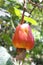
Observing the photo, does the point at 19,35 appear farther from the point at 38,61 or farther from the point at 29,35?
the point at 38,61

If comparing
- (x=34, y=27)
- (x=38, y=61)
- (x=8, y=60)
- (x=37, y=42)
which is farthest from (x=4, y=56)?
(x=38, y=61)

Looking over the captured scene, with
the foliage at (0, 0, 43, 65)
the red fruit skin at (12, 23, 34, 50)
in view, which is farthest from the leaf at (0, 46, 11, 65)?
the foliage at (0, 0, 43, 65)

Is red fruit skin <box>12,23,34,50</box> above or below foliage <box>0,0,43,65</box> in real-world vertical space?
above

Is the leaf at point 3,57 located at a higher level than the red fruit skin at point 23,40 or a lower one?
lower

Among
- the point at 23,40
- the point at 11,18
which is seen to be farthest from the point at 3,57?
the point at 11,18

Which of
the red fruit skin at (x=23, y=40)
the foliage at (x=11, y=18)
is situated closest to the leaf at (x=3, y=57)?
the red fruit skin at (x=23, y=40)

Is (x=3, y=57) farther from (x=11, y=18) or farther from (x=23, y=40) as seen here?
(x=11, y=18)

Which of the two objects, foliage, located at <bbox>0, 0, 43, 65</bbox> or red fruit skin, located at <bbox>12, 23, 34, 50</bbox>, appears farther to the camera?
foliage, located at <bbox>0, 0, 43, 65</bbox>

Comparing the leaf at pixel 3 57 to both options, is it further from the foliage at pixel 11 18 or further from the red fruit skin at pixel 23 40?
the foliage at pixel 11 18

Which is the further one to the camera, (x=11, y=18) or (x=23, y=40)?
(x=11, y=18)

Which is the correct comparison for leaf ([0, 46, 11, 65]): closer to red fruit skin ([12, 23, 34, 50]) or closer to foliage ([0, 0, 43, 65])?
red fruit skin ([12, 23, 34, 50])

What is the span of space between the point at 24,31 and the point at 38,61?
4.01m

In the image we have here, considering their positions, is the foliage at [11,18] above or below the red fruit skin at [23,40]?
below

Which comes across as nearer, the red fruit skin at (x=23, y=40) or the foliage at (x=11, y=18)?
the red fruit skin at (x=23, y=40)
